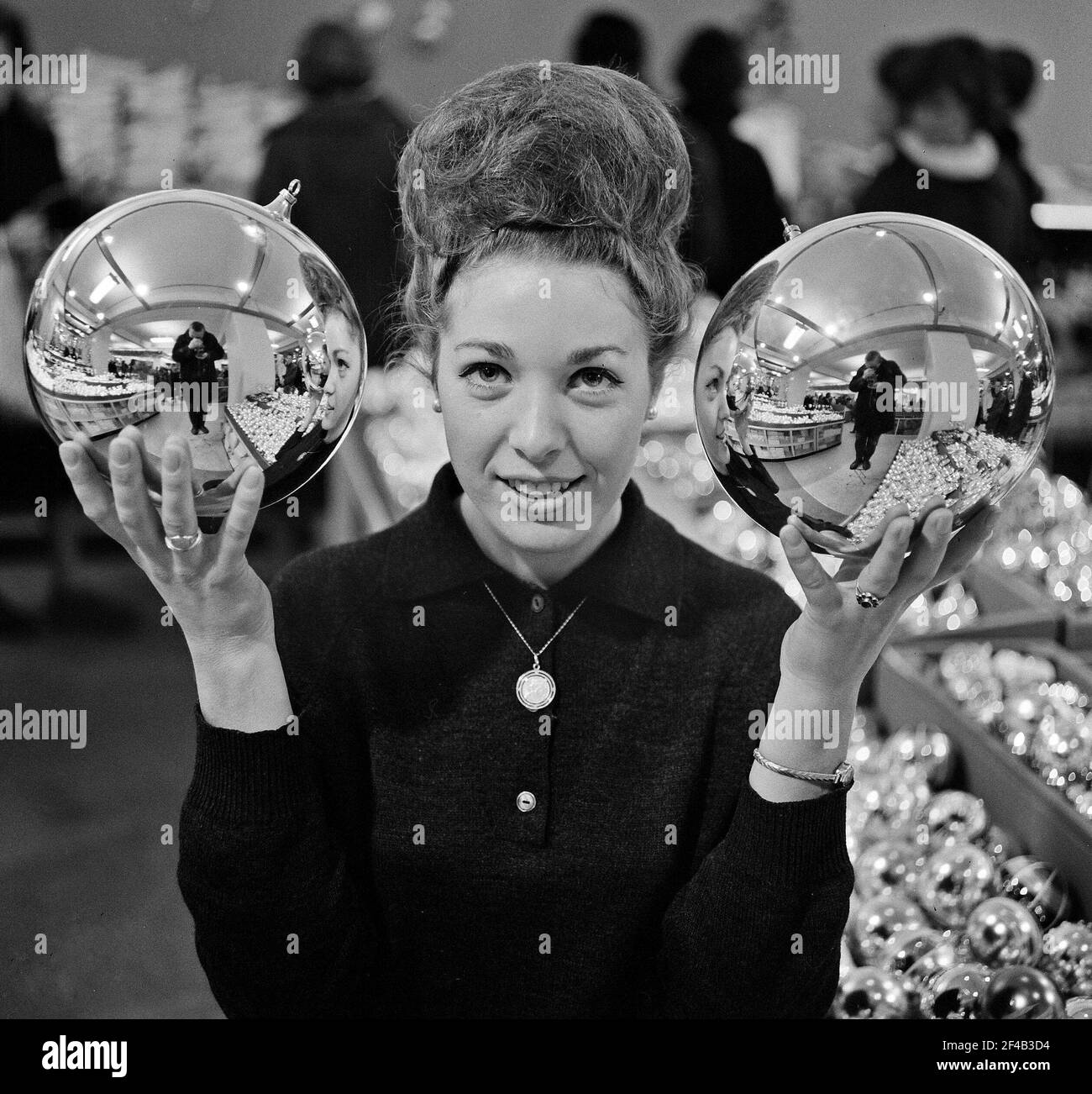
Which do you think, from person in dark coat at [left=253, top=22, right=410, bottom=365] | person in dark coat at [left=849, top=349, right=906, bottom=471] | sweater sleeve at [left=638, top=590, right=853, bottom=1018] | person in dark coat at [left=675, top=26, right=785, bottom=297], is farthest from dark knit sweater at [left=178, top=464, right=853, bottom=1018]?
person in dark coat at [left=675, top=26, right=785, bottom=297]

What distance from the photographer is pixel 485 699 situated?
1.14 m

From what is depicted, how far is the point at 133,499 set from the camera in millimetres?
850

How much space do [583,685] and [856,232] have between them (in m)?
0.47

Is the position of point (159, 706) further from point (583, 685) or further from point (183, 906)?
point (583, 685)

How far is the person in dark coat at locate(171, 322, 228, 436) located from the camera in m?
0.83

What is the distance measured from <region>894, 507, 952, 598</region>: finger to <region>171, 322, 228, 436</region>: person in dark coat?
0.47 m

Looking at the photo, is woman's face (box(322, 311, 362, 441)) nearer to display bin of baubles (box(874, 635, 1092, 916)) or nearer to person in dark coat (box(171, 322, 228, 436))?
person in dark coat (box(171, 322, 228, 436))

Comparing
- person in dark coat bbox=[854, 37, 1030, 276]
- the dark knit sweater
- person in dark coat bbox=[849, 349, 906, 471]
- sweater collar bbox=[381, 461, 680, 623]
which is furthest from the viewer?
person in dark coat bbox=[854, 37, 1030, 276]

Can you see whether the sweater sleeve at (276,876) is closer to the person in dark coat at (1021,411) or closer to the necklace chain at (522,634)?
the necklace chain at (522,634)

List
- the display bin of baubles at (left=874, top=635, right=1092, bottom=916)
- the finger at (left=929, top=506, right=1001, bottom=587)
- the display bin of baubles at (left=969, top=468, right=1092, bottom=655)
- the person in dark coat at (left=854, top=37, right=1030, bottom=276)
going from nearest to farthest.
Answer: the finger at (left=929, top=506, right=1001, bottom=587) < the display bin of baubles at (left=874, top=635, right=1092, bottom=916) < the person in dark coat at (left=854, top=37, right=1030, bottom=276) < the display bin of baubles at (left=969, top=468, right=1092, bottom=655)

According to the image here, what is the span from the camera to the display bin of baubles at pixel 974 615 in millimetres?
1752

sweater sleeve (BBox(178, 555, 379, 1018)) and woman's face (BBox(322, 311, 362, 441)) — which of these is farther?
sweater sleeve (BBox(178, 555, 379, 1018))

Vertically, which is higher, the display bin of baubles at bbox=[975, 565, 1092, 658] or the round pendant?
the display bin of baubles at bbox=[975, 565, 1092, 658]

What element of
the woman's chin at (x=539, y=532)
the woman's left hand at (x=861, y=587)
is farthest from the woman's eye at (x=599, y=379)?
the woman's left hand at (x=861, y=587)
